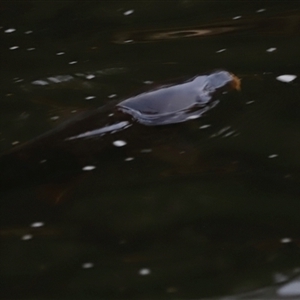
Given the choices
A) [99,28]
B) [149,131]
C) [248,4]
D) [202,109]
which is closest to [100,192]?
[149,131]

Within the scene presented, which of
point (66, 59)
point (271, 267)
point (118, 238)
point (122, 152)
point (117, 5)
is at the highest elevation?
point (117, 5)

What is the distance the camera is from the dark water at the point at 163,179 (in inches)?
95.4

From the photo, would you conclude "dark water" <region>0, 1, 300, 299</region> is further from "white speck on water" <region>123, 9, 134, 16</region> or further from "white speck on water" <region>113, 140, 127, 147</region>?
"white speck on water" <region>123, 9, 134, 16</region>

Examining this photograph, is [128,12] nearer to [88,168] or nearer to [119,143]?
[119,143]

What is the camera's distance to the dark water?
2.42 metres

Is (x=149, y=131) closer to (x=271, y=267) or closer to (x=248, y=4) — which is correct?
(x=271, y=267)

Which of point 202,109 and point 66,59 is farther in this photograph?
point 66,59

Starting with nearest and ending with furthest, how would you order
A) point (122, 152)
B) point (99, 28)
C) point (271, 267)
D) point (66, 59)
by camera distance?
point (271, 267)
point (122, 152)
point (66, 59)
point (99, 28)

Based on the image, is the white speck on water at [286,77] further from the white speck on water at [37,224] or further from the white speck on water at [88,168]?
the white speck on water at [37,224]

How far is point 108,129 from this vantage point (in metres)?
3.10

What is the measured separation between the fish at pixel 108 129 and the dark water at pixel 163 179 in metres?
0.03

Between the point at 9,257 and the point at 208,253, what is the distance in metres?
0.75

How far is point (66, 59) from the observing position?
4.08 m

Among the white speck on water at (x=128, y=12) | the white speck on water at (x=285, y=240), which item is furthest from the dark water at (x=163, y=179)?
the white speck on water at (x=128, y=12)
